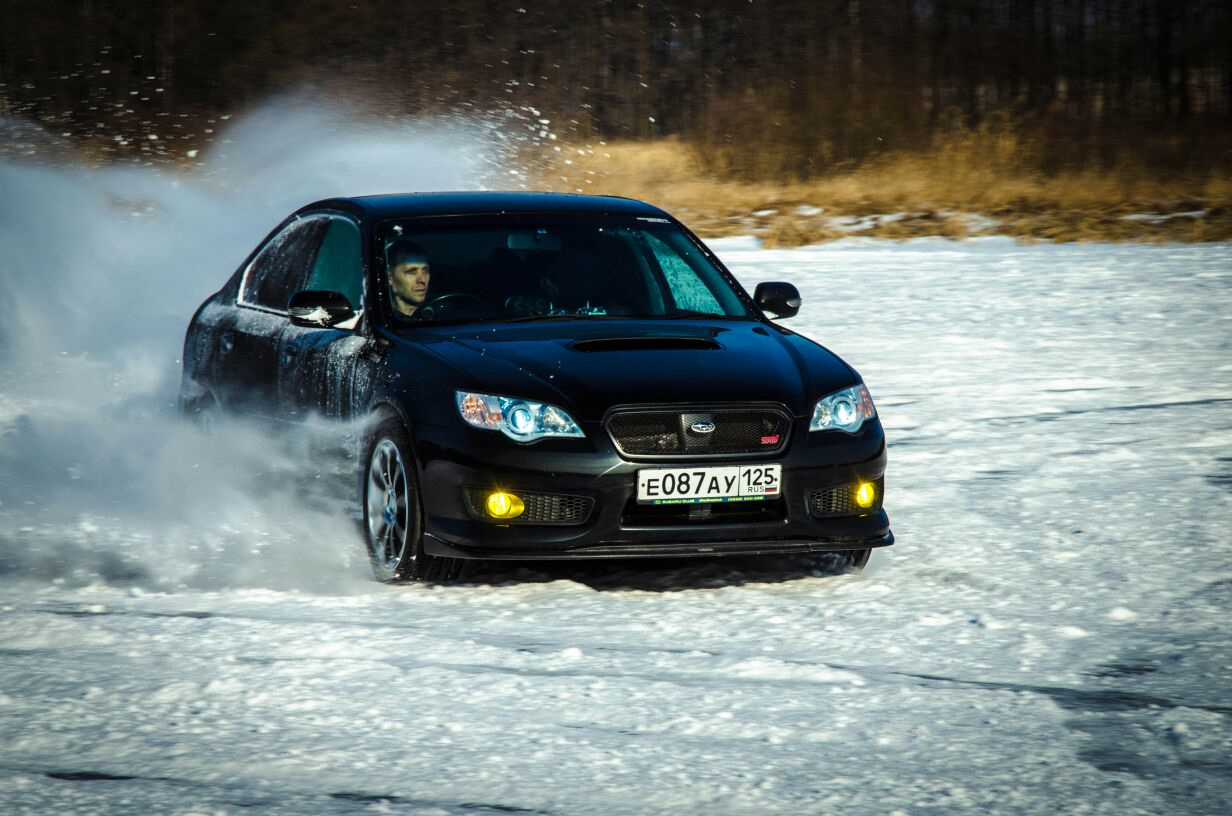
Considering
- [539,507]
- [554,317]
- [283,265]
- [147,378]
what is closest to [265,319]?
[283,265]

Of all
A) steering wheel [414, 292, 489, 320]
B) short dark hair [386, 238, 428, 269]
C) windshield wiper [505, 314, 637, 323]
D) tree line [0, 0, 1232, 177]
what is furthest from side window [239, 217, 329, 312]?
tree line [0, 0, 1232, 177]

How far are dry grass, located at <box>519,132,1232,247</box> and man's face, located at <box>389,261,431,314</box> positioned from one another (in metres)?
12.3

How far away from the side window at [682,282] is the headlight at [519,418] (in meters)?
1.48

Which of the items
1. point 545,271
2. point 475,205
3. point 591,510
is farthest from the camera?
point 475,205

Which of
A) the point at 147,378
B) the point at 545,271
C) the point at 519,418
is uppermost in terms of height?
the point at 545,271

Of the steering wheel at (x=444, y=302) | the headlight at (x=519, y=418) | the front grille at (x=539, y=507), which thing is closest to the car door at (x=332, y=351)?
the steering wheel at (x=444, y=302)

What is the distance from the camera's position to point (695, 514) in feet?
21.3

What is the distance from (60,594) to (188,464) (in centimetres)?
229

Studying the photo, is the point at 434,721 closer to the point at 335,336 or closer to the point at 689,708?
the point at 689,708

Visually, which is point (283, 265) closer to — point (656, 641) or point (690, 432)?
point (690, 432)

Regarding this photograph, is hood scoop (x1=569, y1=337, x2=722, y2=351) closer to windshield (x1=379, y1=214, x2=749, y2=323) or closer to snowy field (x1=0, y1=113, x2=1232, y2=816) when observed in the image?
windshield (x1=379, y1=214, x2=749, y2=323)

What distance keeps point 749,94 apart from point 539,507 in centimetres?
2056

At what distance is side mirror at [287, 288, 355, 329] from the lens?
738 centimetres

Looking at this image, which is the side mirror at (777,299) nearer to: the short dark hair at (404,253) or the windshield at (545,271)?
the windshield at (545,271)
